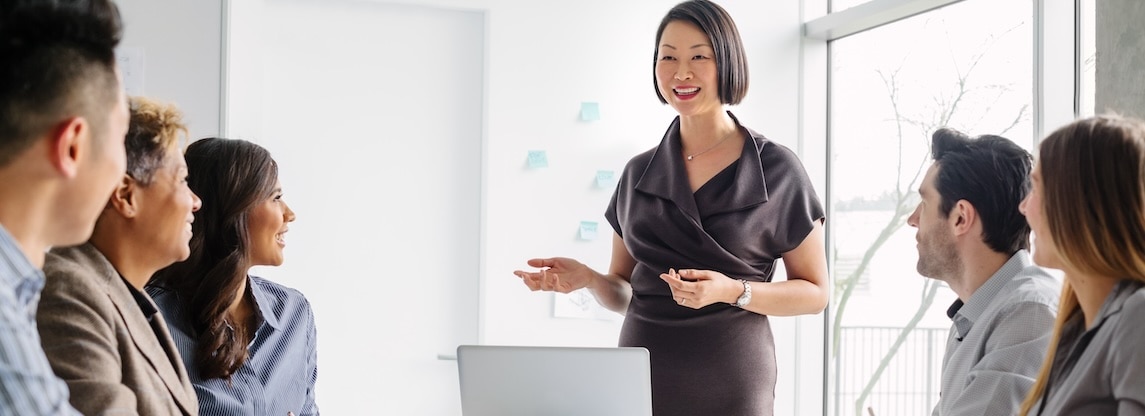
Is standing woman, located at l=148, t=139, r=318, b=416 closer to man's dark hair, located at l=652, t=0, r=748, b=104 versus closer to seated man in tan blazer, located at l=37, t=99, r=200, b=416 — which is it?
seated man in tan blazer, located at l=37, t=99, r=200, b=416

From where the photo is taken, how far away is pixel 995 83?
138 inches

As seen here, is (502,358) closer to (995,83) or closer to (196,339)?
(196,339)

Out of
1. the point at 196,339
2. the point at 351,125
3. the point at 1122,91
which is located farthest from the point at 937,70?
the point at 196,339

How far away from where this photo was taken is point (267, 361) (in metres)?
1.99

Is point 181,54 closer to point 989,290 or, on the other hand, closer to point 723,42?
point 723,42

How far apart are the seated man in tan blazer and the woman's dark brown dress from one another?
102 cm

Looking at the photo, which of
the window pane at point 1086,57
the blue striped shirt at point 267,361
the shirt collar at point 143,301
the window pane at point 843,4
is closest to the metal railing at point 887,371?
the window pane at point 1086,57

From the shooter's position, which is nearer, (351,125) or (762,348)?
(762,348)

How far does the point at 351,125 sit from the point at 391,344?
860mm

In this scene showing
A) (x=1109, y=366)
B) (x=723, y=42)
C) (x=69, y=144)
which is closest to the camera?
(x=69, y=144)

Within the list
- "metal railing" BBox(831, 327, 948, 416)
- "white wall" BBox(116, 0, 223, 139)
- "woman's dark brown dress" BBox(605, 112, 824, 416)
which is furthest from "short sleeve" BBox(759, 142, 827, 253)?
"white wall" BBox(116, 0, 223, 139)

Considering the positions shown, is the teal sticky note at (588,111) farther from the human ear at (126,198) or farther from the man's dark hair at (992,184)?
the human ear at (126,198)

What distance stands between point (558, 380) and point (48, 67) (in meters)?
1.08

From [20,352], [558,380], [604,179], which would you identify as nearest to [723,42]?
[558,380]
